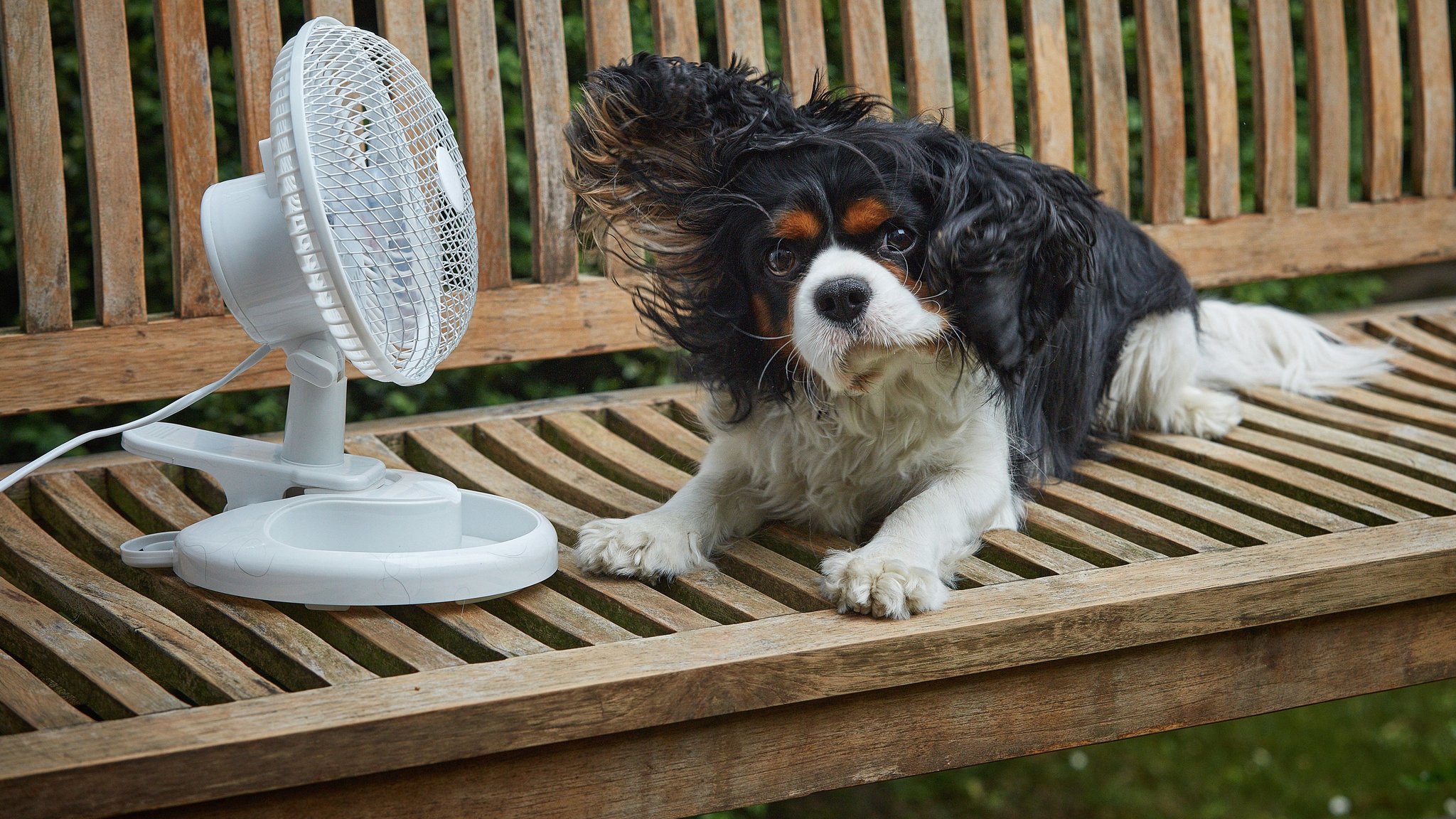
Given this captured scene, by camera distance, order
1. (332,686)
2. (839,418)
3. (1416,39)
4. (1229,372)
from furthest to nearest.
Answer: (1416,39)
(1229,372)
(839,418)
(332,686)

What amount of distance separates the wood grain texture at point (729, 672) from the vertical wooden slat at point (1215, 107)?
4.72 feet

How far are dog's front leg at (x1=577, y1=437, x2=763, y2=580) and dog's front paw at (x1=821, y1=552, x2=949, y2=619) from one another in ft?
0.99

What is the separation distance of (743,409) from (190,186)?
1167mm

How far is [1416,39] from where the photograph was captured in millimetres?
3516

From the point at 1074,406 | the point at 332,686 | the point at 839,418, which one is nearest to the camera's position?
the point at 332,686

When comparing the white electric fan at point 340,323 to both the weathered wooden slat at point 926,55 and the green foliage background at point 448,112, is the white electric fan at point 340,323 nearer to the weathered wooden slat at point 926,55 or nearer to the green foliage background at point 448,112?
the green foliage background at point 448,112

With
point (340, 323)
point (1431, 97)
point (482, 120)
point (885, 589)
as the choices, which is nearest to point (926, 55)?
point (482, 120)

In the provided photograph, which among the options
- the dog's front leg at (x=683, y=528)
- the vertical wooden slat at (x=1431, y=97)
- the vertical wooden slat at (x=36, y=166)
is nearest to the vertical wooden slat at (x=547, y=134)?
the dog's front leg at (x=683, y=528)

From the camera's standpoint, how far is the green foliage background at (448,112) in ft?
10.8

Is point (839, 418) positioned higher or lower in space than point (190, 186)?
lower

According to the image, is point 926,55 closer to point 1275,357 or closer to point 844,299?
point 1275,357

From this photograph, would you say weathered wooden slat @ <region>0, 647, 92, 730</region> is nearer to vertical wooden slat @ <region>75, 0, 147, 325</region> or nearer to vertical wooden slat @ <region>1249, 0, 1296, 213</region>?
vertical wooden slat @ <region>75, 0, 147, 325</region>

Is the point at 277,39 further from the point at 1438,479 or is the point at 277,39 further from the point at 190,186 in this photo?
the point at 1438,479

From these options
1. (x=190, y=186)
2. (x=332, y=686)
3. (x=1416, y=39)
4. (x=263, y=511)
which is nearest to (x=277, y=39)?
(x=190, y=186)
